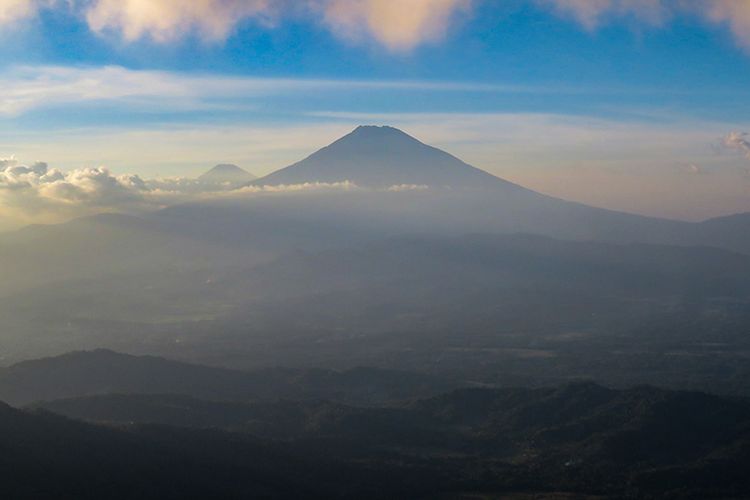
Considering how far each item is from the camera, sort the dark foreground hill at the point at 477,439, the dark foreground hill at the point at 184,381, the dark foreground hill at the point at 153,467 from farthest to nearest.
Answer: the dark foreground hill at the point at 184,381, the dark foreground hill at the point at 477,439, the dark foreground hill at the point at 153,467

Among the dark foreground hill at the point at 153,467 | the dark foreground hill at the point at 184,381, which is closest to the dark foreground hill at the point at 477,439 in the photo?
the dark foreground hill at the point at 153,467

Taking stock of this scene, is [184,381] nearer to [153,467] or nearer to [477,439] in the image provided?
[477,439]

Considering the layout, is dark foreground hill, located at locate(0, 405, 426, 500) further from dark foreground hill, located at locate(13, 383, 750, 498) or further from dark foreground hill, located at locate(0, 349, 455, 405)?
dark foreground hill, located at locate(0, 349, 455, 405)

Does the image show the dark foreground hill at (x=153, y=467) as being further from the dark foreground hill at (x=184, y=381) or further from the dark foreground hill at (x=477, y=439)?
the dark foreground hill at (x=184, y=381)

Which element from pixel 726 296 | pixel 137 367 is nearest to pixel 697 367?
pixel 137 367

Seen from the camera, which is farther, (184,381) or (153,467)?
(184,381)

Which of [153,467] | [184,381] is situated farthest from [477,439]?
[184,381]

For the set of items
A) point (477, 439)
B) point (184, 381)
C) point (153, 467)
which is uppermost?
point (153, 467)

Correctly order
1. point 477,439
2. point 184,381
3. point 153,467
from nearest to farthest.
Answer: point 153,467 → point 477,439 → point 184,381

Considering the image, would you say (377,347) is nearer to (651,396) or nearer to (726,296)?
(651,396)
